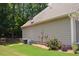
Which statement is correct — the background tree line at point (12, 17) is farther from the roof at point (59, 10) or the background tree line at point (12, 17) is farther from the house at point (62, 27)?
the house at point (62, 27)

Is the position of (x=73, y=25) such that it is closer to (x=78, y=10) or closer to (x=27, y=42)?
(x=78, y=10)

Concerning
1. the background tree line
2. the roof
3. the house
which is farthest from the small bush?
the background tree line

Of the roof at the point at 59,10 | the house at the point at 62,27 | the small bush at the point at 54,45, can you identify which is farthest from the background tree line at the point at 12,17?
the small bush at the point at 54,45

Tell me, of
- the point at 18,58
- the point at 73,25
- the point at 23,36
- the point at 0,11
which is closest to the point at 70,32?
the point at 73,25

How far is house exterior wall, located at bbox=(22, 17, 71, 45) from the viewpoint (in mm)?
19141

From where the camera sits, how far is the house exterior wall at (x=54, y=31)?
19.1 metres

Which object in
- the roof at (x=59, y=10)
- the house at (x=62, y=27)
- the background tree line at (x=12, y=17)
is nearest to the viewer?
the house at (x=62, y=27)

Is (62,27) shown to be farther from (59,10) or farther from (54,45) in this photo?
(59,10)

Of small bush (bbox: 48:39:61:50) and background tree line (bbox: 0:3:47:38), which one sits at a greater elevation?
background tree line (bbox: 0:3:47:38)

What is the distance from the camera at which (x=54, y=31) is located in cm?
2173

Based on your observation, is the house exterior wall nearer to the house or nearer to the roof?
the house

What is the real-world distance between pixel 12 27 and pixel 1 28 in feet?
4.61

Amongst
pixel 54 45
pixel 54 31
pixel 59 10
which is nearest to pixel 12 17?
pixel 59 10

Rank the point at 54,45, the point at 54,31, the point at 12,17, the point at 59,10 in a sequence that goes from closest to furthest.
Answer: the point at 54,45
the point at 54,31
the point at 59,10
the point at 12,17
